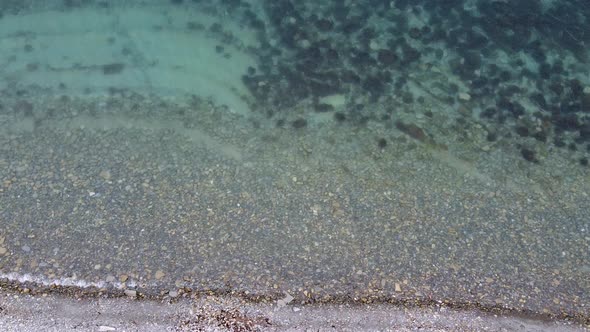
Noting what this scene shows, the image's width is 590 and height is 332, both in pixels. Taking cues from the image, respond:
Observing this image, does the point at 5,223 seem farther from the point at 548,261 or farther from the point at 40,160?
the point at 548,261

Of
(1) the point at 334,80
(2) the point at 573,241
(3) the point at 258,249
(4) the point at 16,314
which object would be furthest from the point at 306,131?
(4) the point at 16,314

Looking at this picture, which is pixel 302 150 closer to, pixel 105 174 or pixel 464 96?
pixel 105 174

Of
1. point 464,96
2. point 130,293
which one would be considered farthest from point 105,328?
point 464,96

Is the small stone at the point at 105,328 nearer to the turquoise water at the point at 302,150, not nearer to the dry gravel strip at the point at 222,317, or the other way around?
the dry gravel strip at the point at 222,317

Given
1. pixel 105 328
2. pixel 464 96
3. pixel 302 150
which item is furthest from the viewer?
pixel 464 96

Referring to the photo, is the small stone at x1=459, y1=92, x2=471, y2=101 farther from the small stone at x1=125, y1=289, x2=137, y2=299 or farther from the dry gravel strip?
the small stone at x1=125, y1=289, x2=137, y2=299

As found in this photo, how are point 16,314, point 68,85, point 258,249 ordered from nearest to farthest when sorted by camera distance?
point 16,314 → point 258,249 → point 68,85

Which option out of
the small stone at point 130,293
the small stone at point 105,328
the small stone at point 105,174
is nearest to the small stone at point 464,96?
the small stone at point 105,174

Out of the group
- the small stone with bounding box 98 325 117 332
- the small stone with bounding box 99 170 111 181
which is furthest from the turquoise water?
the small stone with bounding box 98 325 117 332
